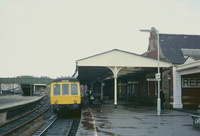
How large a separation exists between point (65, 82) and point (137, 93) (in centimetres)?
2108

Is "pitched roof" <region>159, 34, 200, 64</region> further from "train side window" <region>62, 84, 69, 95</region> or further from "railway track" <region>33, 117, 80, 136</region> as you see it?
"railway track" <region>33, 117, 80, 136</region>

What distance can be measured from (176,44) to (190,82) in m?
9.08

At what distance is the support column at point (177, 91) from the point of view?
71.3ft

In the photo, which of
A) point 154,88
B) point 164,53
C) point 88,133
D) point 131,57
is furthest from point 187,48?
point 88,133

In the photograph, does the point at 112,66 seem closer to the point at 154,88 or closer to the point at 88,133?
the point at 154,88

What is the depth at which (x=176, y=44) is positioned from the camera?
3053cm

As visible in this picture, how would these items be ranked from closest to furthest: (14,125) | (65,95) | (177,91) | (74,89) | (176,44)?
(14,125), (65,95), (74,89), (177,91), (176,44)

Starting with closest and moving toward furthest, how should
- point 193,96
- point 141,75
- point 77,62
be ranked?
point 77,62, point 193,96, point 141,75

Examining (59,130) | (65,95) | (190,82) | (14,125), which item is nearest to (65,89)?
(65,95)

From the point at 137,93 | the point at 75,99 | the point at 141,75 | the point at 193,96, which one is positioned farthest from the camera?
the point at 137,93

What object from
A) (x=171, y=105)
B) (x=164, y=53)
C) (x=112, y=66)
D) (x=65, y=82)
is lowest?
(x=171, y=105)

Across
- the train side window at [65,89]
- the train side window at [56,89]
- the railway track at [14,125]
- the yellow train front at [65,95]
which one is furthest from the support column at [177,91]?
the railway track at [14,125]

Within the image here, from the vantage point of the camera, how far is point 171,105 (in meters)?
22.2

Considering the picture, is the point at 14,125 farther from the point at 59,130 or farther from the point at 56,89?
the point at 59,130
